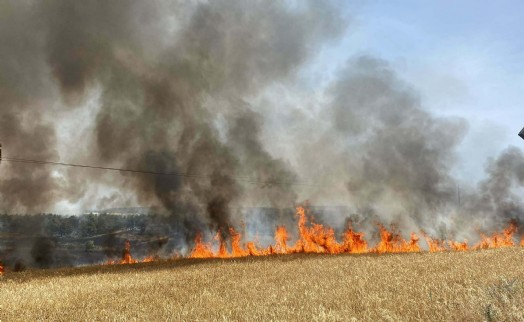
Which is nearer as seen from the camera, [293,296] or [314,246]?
[293,296]

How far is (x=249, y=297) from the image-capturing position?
906cm

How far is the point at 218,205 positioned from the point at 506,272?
2844cm

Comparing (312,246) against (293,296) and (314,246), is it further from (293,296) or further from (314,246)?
(293,296)

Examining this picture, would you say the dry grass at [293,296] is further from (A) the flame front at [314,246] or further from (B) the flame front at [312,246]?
(A) the flame front at [314,246]

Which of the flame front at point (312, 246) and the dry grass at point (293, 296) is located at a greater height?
the flame front at point (312, 246)

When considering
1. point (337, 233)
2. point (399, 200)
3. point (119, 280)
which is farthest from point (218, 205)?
point (119, 280)

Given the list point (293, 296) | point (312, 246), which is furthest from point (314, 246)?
point (293, 296)

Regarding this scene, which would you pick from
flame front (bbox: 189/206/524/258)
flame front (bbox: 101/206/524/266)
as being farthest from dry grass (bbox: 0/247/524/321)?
flame front (bbox: 189/206/524/258)

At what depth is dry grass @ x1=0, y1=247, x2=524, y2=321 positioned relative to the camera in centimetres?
680

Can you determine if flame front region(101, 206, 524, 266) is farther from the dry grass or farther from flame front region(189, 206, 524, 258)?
the dry grass

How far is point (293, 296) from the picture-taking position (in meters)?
8.80

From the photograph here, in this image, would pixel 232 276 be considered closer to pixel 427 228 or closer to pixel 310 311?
pixel 310 311

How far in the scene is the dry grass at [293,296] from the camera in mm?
6801

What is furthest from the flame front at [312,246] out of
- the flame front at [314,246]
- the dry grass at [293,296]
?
the dry grass at [293,296]
